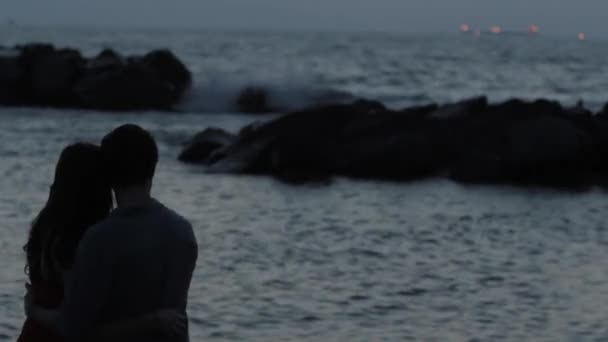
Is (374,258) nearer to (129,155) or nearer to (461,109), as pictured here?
(129,155)

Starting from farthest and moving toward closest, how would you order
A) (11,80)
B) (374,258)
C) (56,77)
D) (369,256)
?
(56,77) < (11,80) < (369,256) < (374,258)

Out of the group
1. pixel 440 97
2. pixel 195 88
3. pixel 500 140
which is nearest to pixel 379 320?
pixel 500 140

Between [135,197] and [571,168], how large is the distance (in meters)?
19.8

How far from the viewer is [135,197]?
13.6 ft

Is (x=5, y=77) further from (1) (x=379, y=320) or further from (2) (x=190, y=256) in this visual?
(2) (x=190, y=256)

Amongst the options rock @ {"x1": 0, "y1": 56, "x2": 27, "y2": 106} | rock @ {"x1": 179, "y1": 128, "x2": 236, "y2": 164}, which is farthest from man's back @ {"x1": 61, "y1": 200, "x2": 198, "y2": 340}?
rock @ {"x1": 0, "y1": 56, "x2": 27, "y2": 106}

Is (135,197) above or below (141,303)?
above

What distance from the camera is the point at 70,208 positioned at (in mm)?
4266

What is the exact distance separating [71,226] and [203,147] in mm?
21641

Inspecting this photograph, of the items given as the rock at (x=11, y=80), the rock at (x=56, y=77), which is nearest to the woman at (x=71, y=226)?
the rock at (x=56, y=77)

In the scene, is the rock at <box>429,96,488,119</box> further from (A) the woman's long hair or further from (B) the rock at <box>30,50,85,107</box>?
(A) the woman's long hair

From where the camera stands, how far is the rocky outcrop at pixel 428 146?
75.4ft

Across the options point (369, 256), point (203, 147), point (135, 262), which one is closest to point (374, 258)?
point (369, 256)

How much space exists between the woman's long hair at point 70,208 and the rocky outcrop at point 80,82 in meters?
37.9
